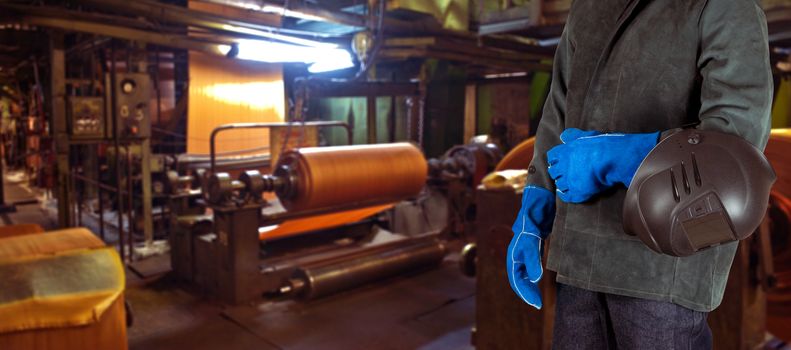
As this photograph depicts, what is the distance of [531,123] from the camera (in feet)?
30.2

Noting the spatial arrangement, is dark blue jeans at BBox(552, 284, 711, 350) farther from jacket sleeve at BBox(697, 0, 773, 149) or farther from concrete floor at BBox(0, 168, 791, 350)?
concrete floor at BBox(0, 168, 791, 350)

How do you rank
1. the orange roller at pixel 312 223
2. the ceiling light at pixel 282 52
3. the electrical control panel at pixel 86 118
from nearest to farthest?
the orange roller at pixel 312 223 < the electrical control panel at pixel 86 118 < the ceiling light at pixel 282 52

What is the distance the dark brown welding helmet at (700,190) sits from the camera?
3.22 feet

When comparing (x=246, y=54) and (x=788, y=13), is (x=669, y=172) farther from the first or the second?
(x=246, y=54)

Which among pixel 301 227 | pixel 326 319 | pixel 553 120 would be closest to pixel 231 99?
pixel 301 227

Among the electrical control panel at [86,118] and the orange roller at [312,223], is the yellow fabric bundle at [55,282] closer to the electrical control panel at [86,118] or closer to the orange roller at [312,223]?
the orange roller at [312,223]

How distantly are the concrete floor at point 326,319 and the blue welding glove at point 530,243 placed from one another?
222 centimetres

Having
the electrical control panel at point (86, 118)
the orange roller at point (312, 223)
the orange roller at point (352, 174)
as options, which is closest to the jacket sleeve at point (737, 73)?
the orange roller at point (352, 174)

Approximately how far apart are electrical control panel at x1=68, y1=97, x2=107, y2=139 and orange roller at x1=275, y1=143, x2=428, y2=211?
68.9 inches

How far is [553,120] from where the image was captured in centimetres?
146

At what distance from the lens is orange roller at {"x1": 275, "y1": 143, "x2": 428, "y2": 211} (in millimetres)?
4176

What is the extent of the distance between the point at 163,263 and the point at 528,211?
4.50 metres

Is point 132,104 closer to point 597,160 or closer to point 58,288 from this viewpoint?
point 58,288

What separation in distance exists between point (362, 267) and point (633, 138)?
3.44 meters
